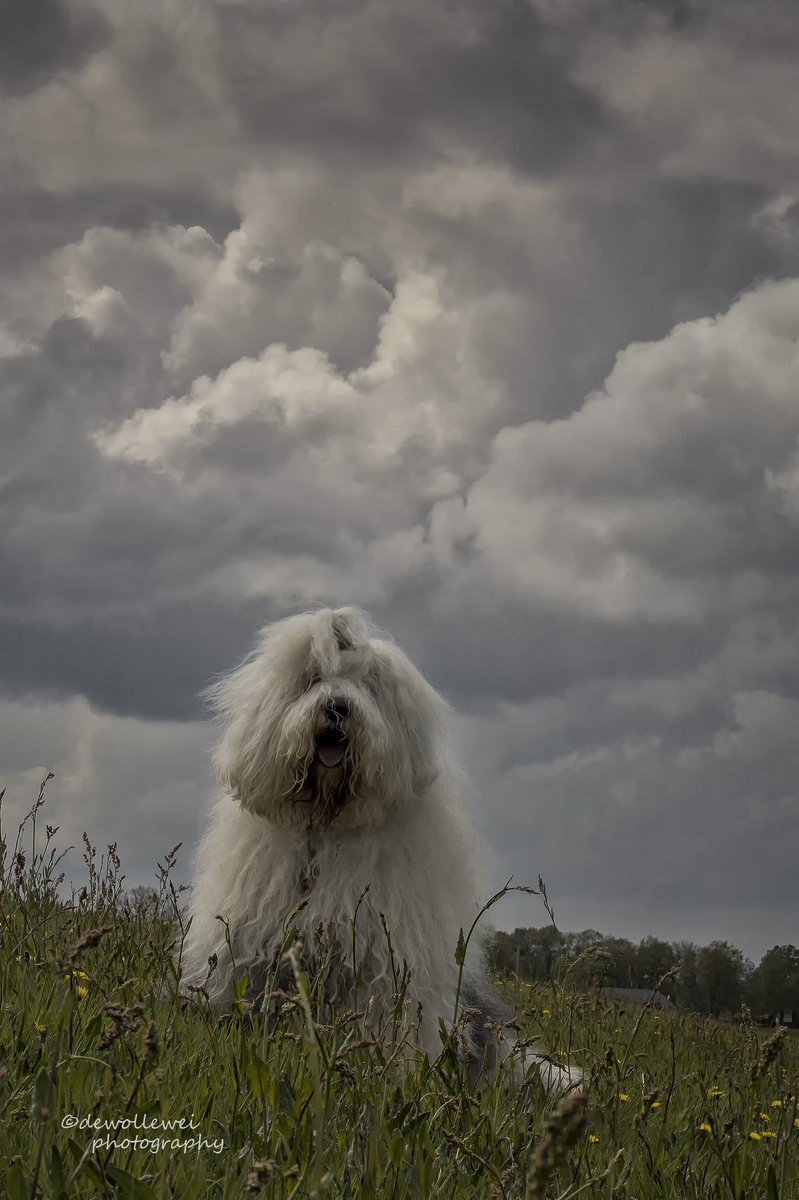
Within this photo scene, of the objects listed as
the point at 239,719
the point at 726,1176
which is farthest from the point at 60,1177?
the point at 239,719

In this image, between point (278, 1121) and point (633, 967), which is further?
point (633, 967)

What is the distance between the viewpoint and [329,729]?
5.66 meters

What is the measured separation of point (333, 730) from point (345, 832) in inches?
20.9

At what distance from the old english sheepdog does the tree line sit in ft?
2.04

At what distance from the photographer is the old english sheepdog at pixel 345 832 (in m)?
5.36

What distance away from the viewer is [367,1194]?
2.25m

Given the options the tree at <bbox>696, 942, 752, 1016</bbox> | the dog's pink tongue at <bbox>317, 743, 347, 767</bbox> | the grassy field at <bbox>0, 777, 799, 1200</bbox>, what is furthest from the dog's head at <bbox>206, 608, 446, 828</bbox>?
the tree at <bbox>696, 942, 752, 1016</bbox>

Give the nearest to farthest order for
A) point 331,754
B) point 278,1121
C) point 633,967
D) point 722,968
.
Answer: point 278,1121, point 331,754, point 633,967, point 722,968

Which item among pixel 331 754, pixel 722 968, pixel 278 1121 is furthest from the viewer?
pixel 722 968

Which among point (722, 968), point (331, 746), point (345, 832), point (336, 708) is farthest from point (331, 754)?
point (722, 968)

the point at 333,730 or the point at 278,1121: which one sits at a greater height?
the point at 333,730

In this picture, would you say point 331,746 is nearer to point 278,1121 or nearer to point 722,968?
point 278,1121

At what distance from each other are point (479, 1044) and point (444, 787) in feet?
4.35

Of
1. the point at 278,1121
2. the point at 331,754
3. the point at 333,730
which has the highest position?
the point at 333,730
